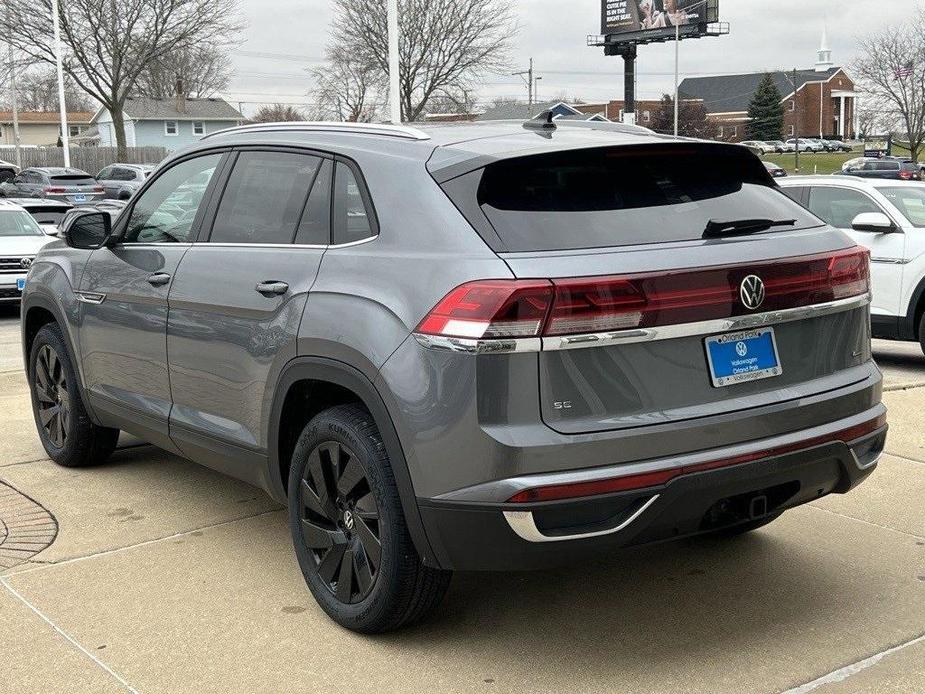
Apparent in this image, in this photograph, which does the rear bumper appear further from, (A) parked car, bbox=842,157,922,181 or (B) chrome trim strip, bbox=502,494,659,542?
(A) parked car, bbox=842,157,922,181

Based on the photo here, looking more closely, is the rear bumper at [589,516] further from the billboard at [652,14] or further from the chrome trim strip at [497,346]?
the billboard at [652,14]

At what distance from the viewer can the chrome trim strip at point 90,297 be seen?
5260 millimetres

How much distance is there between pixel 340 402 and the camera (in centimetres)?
394

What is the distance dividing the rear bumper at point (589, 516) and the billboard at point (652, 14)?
252 feet

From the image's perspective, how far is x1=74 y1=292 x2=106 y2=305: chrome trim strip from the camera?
526 centimetres

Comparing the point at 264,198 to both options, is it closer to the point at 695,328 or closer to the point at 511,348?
the point at 511,348

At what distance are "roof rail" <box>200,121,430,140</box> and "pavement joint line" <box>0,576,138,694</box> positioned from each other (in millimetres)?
2007

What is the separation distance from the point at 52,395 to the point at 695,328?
4.03 metres

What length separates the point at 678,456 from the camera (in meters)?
3.27

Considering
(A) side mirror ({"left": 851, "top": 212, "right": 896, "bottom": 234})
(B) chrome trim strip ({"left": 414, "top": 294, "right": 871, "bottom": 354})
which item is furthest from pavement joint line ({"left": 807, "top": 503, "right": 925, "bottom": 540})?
(A) side mirror ({"left": 851, "top": 212, "right": 896, "bottom": 234})

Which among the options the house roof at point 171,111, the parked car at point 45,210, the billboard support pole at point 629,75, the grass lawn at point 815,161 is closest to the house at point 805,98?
the grass lawn at point 815,161

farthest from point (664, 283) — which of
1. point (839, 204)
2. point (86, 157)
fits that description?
point (86, 157)

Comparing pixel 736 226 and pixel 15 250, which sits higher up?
pixel 736 226

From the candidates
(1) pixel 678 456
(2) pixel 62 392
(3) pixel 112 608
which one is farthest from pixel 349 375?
(2) pixel 62 392
